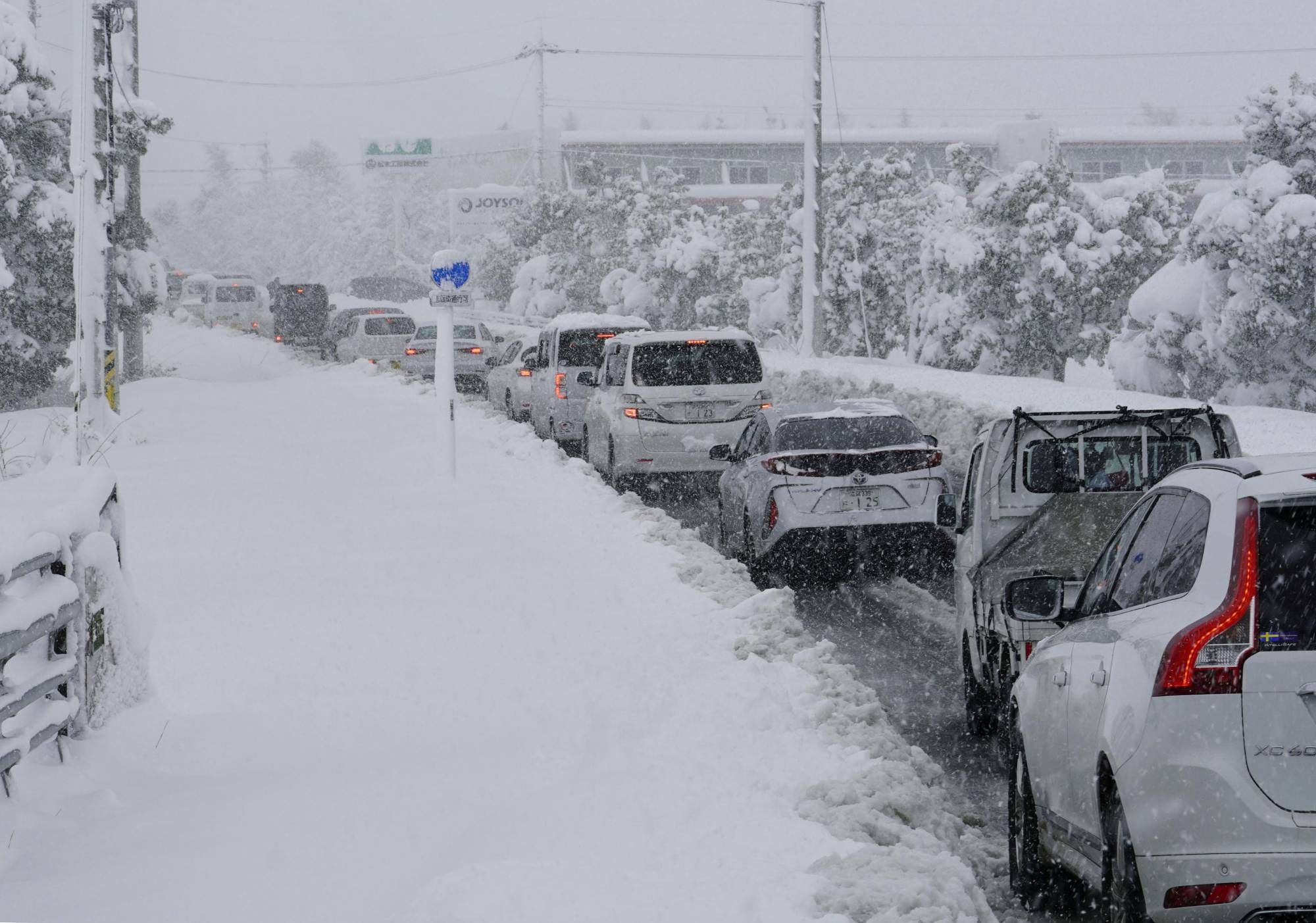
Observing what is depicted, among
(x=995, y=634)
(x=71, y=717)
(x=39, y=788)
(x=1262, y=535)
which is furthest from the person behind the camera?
(x=995, y=634)

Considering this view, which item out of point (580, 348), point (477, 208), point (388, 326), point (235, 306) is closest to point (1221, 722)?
point (580, 348)

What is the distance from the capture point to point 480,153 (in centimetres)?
13025

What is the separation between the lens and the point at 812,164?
33594 mm

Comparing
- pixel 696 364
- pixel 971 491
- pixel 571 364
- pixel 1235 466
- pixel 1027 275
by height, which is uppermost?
pixel 1027 275

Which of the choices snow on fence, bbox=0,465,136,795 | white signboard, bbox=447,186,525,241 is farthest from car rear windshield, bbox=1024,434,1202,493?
white signboard, bbox=447,186,525,241

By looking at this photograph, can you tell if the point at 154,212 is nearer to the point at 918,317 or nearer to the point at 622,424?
the point at 918,317

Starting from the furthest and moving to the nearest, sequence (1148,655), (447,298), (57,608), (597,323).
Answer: (597,323) → (447,298) → (57,608) → (1148,655)

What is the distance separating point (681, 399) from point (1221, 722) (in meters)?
14.1

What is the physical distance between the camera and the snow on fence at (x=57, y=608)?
5.98 m

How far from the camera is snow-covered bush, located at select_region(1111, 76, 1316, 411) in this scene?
29828mm

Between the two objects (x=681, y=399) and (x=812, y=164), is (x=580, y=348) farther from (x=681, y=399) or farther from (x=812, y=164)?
(x=812, y=164)

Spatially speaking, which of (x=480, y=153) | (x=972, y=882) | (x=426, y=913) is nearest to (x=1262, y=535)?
(x=972, y=882)

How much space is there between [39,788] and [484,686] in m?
2.72

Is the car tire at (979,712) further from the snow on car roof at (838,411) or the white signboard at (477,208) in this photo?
the white signboard at (477,208)
